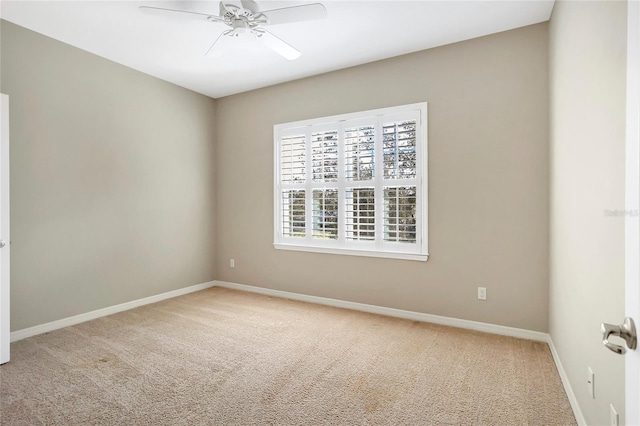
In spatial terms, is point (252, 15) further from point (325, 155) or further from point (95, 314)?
point (95, 314)

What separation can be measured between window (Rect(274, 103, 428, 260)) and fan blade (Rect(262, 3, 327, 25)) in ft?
4.99

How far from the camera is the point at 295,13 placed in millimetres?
2350

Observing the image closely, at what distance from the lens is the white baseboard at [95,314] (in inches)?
119

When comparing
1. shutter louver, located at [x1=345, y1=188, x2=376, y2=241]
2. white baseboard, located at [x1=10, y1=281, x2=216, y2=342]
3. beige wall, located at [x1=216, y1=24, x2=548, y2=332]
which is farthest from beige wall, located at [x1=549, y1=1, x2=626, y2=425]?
white baseboard, located at [x1=10, y1=281, x2=216, y2=342]

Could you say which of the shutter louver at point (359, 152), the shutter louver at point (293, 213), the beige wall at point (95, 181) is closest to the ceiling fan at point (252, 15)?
the shutter louver at point (359, 152)

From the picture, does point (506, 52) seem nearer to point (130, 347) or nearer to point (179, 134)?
point (179, 134)

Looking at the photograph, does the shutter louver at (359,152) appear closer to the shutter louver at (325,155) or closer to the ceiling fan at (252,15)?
the shutter louver at (325,155)

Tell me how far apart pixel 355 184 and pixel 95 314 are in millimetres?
3172

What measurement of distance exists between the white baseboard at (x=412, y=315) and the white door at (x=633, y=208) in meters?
2.43

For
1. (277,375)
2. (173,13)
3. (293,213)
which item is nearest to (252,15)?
(173,13)

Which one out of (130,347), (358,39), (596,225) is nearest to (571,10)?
(596,225)

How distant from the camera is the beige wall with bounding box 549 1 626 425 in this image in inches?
50.3

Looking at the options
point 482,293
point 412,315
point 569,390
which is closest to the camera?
point 569,390

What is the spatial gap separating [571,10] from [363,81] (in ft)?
6.73
